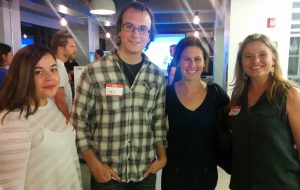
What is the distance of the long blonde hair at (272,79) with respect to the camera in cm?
139

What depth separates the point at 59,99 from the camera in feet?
8.49

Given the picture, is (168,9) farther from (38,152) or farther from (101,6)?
(38,152)

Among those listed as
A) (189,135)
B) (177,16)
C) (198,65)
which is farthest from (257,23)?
(177,16)

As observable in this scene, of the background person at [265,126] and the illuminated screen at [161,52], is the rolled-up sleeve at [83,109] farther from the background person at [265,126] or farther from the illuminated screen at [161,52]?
the illuminated screen at [161,52]

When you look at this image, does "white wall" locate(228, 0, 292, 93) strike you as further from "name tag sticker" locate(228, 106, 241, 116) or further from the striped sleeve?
the striped sleeve

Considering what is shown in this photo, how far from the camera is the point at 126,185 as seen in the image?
1.55 m

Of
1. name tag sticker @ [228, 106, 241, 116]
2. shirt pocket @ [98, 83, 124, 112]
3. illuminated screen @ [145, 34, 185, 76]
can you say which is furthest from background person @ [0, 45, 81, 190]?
illuminated screen @ [145, 34, 185, 76]

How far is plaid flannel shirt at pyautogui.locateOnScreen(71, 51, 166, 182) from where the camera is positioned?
148cm

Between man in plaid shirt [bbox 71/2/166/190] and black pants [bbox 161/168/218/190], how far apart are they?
A: 0.15 m

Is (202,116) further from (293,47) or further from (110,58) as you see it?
(293,47)

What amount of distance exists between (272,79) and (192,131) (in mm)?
536

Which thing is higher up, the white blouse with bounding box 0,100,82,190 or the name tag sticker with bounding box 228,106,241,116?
the name tag sticker with bounding box 228,106,241,116

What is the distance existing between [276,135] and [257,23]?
2.98 meters

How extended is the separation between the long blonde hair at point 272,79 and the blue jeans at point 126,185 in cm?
70
